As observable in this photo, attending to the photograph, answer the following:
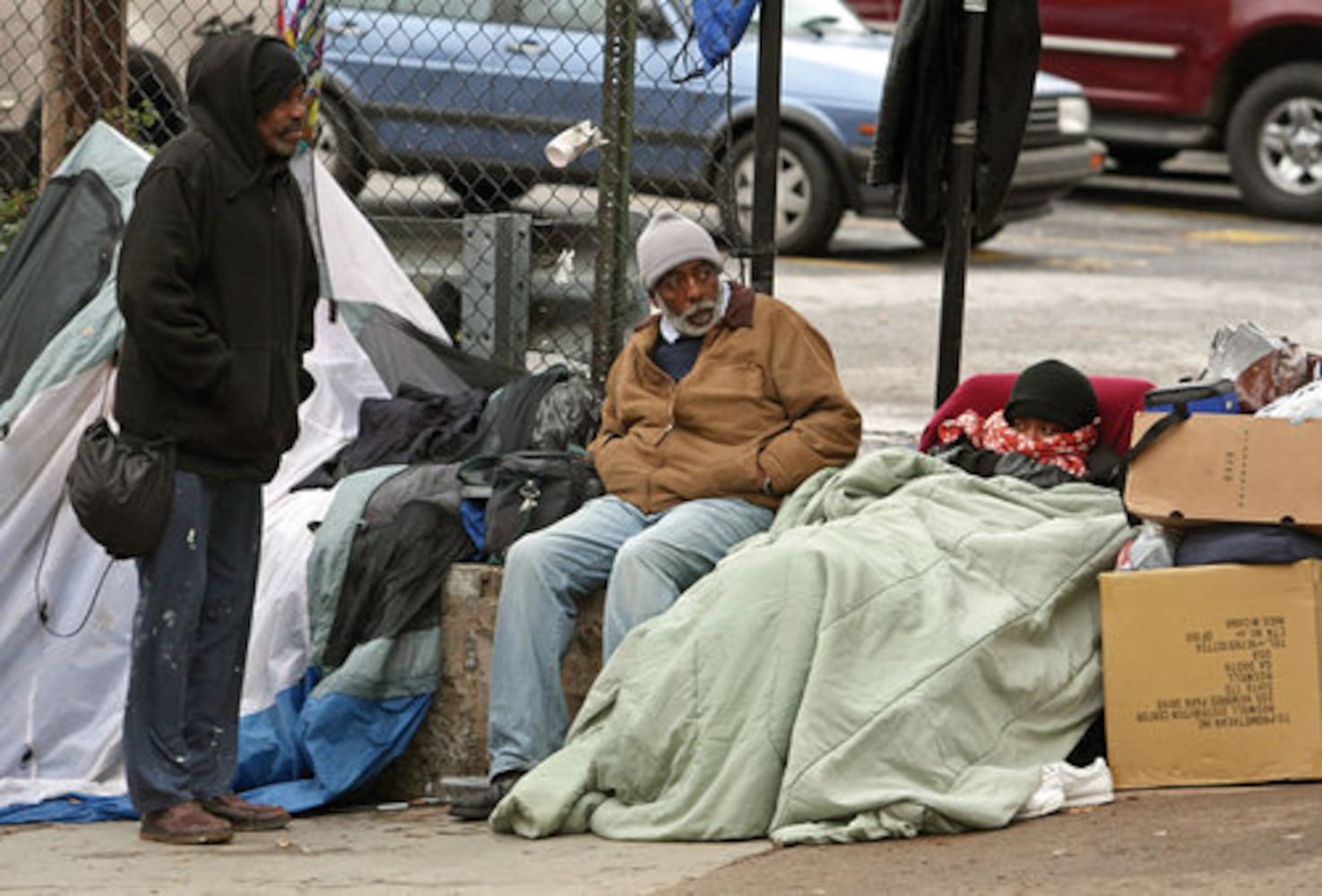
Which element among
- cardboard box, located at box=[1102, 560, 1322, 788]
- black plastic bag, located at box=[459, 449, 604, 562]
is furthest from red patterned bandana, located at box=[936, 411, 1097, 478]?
black plastic bag, located at box=[459, 449, 604, 562]

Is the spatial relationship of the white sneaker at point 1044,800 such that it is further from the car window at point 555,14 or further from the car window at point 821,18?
the car window at point 821,18

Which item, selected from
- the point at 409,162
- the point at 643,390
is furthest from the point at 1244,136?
the point at 643,390

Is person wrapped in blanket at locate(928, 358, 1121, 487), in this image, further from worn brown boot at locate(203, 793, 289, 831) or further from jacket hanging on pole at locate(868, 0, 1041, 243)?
worn brown boot at locate(203, 793, 289, 831)

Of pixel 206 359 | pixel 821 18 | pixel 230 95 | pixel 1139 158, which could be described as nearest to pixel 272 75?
pixel 230 95

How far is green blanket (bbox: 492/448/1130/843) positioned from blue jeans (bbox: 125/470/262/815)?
0.73 meters

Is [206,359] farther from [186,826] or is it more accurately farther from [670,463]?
[670,463]

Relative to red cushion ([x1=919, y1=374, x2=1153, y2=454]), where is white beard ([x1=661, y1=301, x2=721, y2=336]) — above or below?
above

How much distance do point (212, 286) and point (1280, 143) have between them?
11389mm

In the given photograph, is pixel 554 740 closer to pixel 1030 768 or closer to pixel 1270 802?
pixel 1030 768

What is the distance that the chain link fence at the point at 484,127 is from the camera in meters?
7.66

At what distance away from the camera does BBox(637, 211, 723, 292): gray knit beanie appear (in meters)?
6.51


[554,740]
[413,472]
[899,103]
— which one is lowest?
[554,740]

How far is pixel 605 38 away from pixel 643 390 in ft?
4.46

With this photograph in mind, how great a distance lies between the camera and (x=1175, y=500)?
226 inches
